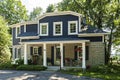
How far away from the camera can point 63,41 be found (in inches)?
1102

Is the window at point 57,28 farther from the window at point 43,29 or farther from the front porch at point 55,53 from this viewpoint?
the front porch at point 55,53

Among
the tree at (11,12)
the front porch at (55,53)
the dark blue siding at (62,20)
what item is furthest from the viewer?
the tree at (11,12)

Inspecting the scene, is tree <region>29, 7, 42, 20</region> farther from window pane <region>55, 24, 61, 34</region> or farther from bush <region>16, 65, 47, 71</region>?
bush <region>16, 65, 47, 71</region>

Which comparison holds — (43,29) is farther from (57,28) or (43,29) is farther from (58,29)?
(58,29)

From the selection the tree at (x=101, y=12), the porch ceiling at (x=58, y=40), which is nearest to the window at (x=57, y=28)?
the porch ceiling at (x=58, y=40)

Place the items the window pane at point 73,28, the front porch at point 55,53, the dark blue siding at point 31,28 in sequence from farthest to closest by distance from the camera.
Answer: the dark blue siding at point 31,28 → the window pane at point 73,28 → the front porch at point 55,53

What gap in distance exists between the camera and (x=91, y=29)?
29781 millimetres

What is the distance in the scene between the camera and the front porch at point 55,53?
29.9m

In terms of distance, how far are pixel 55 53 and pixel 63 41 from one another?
3.97m

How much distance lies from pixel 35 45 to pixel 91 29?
7606 mm

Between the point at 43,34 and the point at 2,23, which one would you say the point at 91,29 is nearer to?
the point at 43,34

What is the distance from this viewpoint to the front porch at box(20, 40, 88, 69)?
98.2 feet

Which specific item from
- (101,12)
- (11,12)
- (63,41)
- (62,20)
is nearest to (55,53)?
(63,41)

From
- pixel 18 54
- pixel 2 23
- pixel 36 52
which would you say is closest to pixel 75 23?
pixel 36 52
